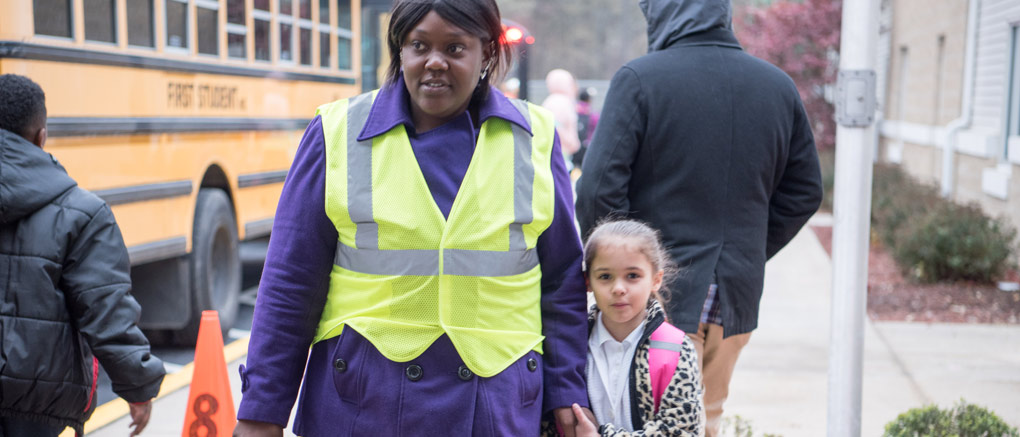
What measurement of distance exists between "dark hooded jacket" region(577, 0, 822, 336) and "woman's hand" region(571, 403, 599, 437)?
3.05 ft

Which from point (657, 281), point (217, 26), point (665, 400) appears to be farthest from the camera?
point (217, 26)

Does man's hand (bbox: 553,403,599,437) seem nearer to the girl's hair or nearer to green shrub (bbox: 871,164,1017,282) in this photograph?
the girl's hair

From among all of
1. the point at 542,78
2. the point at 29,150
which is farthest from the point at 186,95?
the point at 542,78

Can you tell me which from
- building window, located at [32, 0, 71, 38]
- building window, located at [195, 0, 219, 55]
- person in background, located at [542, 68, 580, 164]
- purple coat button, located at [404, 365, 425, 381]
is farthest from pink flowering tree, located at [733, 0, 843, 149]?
purple coat button, located at [404, 365, 425, 381]

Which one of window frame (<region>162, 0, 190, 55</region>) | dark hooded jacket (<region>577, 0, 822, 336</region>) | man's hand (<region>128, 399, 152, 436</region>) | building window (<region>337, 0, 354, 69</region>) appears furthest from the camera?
building window (<region>337, 0, 354, 69</region>)

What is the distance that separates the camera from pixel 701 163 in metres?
3.35

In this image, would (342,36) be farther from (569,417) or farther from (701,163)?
(569,417)

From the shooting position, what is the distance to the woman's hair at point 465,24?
230 cm

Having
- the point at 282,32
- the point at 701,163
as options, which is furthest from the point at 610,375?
the point at 282,32

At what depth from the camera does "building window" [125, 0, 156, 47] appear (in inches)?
253

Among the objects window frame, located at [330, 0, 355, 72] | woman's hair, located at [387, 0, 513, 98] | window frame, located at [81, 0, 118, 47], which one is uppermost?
window frame, located at [330, 0, 355, 72]

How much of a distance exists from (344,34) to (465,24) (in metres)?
8.52

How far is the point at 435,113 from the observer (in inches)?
92.4

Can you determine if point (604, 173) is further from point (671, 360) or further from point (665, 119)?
point (671, 360)
